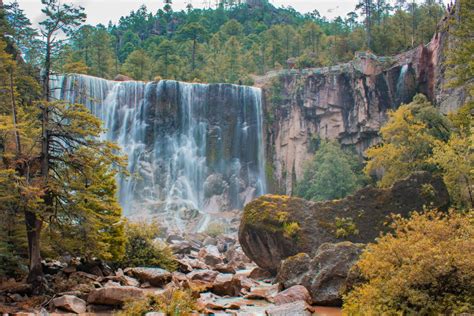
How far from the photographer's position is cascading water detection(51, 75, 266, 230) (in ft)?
149

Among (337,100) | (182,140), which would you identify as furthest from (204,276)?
(337,100)

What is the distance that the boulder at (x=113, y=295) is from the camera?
13.7 metres

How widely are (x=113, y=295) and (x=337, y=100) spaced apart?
1516 inches

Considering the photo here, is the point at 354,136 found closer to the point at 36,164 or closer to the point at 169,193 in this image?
the point at 169,193

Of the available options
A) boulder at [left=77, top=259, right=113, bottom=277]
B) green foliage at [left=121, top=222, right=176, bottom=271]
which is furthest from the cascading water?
boulder at [left=77, top=259, right=113, bottom=277]

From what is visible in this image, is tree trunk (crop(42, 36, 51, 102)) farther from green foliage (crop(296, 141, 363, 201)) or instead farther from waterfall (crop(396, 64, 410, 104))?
waterfall (crop(396, 64, 410, 104))

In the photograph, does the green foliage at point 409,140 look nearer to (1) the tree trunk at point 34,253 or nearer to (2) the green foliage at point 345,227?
(2) the green foliage at point 345,227

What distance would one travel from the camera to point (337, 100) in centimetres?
4862

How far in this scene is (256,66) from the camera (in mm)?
64125

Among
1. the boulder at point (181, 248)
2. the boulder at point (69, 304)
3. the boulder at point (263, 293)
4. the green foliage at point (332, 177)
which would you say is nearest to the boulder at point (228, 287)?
the boulder at point (263, 293)

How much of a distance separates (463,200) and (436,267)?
1547 cm

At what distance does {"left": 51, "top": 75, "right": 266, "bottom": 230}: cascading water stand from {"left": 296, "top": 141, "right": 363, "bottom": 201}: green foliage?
6.80m

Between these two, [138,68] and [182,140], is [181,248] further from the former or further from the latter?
[138,68]

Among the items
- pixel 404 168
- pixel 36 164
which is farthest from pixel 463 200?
pixel 36 164
